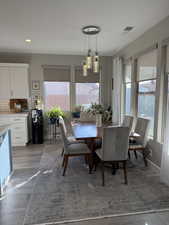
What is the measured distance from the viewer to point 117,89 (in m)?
4.77

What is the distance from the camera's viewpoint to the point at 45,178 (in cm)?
277

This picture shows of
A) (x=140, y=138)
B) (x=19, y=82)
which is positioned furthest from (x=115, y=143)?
(x=19, y=82)

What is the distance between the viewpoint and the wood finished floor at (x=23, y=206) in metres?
1.81

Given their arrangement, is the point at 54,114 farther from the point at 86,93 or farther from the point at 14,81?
the point at 14,81

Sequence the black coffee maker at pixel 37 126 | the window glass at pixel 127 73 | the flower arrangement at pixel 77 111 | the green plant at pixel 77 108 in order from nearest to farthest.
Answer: the window glass at pixel 127 73
the black coffee maker at pixel 37 126
the flower arrangement at pixel 77 111
the green plant at pixel 77 108

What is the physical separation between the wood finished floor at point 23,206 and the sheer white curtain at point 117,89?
267 centimetres

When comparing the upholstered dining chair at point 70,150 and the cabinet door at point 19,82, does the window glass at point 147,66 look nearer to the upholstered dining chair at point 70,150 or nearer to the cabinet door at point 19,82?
the upholstered dining chair at point 70,150

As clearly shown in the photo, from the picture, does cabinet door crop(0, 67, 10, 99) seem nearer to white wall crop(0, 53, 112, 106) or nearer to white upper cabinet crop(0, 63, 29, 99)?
white upper cabinet crop(0, 63, 29, 99)

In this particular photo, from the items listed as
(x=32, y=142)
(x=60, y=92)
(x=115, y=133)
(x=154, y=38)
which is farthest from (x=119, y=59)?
(x=32, y=142)

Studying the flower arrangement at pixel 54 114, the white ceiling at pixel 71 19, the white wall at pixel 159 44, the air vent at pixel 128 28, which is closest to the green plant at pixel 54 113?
the flower arrangement at pixel 54 114

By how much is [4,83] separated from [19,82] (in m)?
0.41

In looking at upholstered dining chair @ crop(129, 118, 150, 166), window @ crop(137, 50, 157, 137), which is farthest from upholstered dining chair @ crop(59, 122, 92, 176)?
window @ crop(137, 50, 157, 137)

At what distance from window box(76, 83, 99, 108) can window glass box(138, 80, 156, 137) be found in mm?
1916

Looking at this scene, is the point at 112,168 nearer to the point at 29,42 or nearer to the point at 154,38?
the point at 154,38
